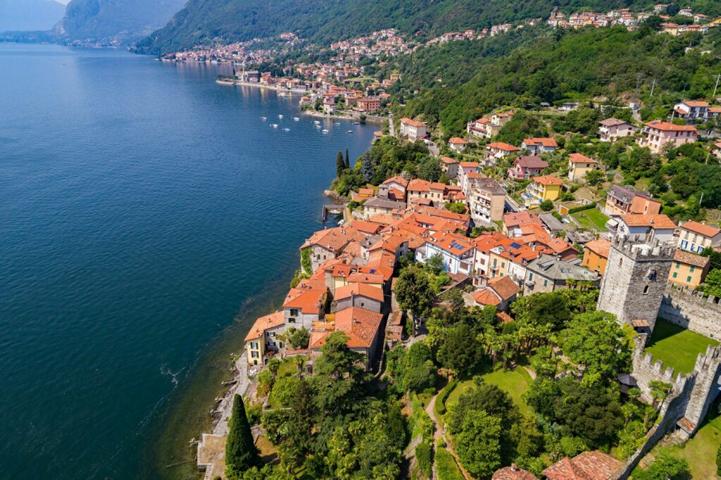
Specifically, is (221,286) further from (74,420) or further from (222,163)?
(222,163)

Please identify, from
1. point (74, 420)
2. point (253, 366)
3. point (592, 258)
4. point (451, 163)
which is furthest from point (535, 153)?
point (74, 420)

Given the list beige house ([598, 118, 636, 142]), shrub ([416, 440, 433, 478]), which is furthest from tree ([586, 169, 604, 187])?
shrub ([416, 440, 433, 478])

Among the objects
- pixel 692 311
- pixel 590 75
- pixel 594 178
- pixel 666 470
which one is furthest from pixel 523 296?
pixel 590 75

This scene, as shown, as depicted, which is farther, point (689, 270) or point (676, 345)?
point (689, 270)

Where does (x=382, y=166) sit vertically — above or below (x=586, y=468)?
above

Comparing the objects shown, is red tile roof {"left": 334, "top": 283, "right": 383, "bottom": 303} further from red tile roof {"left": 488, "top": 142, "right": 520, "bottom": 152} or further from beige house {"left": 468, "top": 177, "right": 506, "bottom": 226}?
red tile roof {"left": 488, "top": 142, "right": 520, "bottom": 152}

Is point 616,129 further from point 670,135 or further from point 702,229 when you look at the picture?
point 702,229

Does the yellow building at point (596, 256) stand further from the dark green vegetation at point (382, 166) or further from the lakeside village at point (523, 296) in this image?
the dark green vegetation at point (382, 166)

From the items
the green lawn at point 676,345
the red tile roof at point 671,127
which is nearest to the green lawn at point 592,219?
→ the red tile roof at point 671,127
